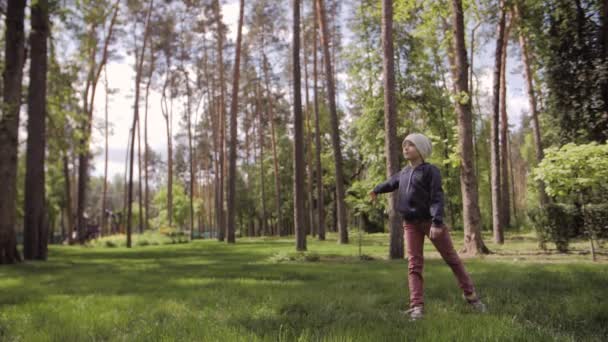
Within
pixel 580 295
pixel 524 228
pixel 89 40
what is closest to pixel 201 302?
pixel 580 295

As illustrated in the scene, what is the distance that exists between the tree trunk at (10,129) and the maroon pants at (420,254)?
1169 cm

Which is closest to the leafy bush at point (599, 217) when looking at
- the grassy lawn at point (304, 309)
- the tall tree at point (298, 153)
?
the grassy lawn at point (304, 309)

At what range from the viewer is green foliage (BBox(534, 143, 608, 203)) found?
30.0ft

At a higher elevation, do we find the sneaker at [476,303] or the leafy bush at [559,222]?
the leafy bush at [559,222]

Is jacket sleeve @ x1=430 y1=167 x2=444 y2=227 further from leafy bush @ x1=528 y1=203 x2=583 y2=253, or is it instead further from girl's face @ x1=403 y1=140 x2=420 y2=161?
leafy bush @ x1=528 y1=203 x2=583 y2=253

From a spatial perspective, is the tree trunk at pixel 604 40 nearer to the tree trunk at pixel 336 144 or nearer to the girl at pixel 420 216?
the tree trunk at pixel 336 144

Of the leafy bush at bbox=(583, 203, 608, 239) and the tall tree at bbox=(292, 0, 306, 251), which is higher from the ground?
the tall tree at bbox=(292, 0, 306, 251)

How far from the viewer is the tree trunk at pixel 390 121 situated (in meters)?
10.8

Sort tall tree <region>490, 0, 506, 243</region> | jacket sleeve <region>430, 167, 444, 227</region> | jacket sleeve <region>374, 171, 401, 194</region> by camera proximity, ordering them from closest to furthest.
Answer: jacket sleeve <region>430, 167, 444, 227</region> → jacket sleeve <region>374, 171, 401, 194</region> → tall tree <region>490, 0, 506, 243</region>

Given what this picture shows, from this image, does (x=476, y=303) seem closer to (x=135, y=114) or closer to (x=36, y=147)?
(x=36, y=147)

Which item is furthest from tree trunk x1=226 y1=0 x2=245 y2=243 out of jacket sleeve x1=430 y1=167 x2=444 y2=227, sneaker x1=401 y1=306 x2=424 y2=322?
sneaker x1=401 y1=306 x2=424 y2=322

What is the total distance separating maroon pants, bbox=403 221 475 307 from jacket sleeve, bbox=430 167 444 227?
0.18 m

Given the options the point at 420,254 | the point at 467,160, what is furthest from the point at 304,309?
the point at 467,160

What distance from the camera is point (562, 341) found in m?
2.96
